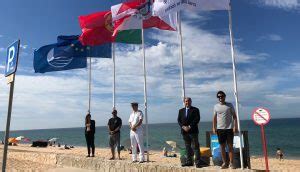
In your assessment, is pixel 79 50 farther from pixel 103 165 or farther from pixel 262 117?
pixel 262 117

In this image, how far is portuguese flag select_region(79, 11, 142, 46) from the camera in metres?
14.0

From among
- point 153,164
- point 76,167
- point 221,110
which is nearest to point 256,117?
point 221,110

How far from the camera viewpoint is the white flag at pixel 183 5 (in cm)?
966

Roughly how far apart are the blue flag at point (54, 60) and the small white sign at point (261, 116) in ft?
31.6

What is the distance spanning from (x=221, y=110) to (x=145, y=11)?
5.65 m

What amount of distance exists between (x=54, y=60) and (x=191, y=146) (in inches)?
356

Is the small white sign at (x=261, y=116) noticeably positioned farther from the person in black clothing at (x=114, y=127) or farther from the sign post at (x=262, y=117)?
the person in black clothing at (x=114, y=127)

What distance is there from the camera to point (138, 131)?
1034 cm

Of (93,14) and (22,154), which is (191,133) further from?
(22,154)

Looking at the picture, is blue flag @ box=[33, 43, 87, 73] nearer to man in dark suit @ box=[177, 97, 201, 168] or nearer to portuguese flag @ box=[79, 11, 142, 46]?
portuguese flag @ box=[79, 11, 142, 46]

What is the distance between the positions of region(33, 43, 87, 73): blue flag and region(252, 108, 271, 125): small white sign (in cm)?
Result: 962

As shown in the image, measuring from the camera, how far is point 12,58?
5922mm

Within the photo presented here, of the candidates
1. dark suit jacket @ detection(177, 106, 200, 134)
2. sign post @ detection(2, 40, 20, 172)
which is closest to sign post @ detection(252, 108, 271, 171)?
dark suit jacket @ detection(177, 106, 200, 134)

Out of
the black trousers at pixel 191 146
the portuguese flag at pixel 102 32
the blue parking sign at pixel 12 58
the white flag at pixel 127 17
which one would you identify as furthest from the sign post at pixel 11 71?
the portuguese flag at pixel 102 32
